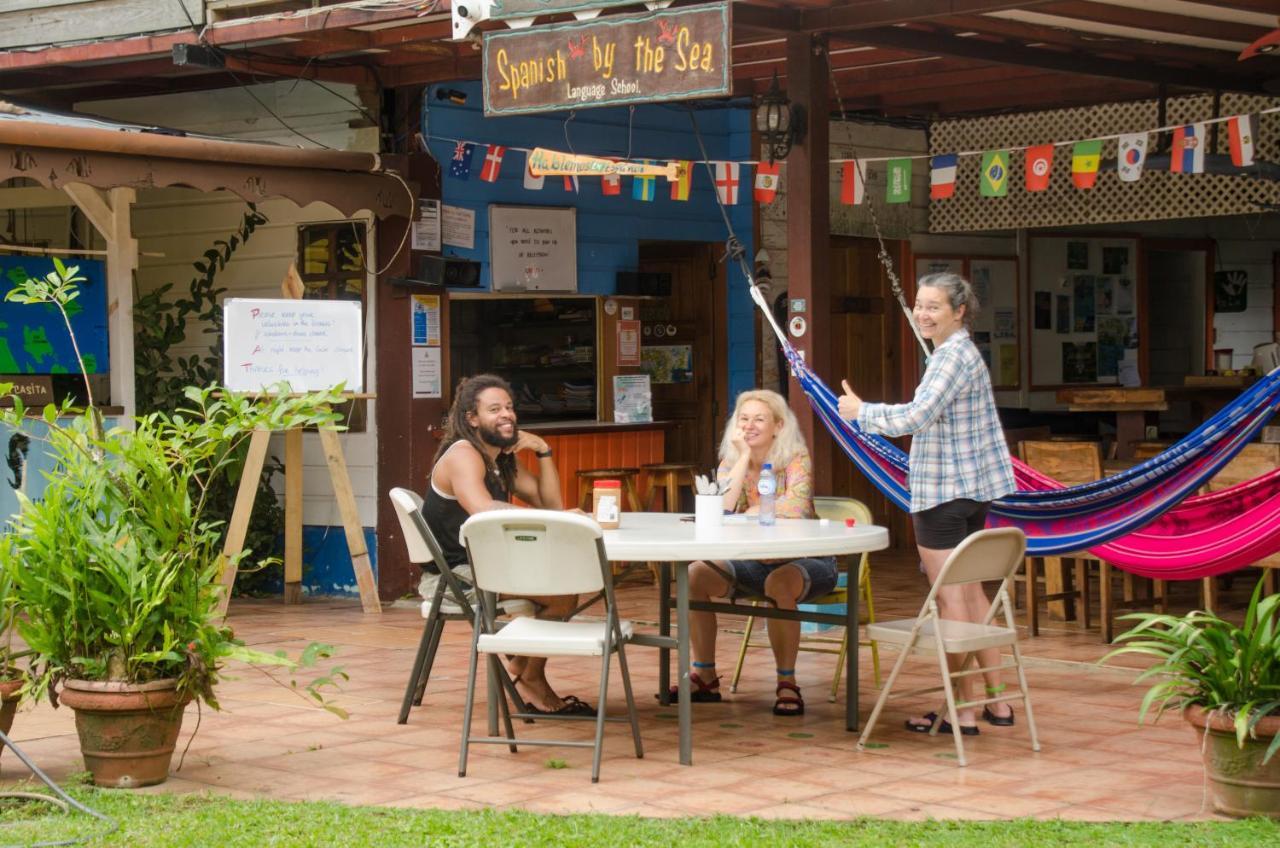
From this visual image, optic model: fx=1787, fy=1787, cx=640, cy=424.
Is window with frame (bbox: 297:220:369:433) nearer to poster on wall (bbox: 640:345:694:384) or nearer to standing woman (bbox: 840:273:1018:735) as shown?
poster on wall (bbox: 640:345:694:384)

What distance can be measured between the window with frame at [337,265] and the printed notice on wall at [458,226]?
1.35 feet

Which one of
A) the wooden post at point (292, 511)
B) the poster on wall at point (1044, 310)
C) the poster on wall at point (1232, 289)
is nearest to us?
the wooden post at point (292, 511)

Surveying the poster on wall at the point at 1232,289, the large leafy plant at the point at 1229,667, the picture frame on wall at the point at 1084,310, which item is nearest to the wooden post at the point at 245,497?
the large leafy plant at the point at 1229,667

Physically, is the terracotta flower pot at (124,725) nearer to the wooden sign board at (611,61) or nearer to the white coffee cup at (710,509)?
the white coffee cup at (710,509)

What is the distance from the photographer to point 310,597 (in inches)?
378

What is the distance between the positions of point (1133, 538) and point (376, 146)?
4430 mm

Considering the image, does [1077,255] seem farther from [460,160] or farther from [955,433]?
[955,433]

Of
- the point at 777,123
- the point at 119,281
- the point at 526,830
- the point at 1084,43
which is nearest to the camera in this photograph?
the point at 526,830

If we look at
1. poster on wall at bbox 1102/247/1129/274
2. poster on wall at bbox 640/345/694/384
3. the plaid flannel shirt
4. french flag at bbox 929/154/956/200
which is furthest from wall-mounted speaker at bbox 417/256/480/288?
poster on wall at bbox 1102/247/1129/274

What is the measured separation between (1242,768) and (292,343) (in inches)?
210

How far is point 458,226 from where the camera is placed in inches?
368

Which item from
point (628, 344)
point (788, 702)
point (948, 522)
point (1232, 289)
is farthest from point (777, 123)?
point (1232, 289)

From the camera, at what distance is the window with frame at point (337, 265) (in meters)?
9.30

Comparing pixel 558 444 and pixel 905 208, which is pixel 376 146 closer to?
pixel 558 444
